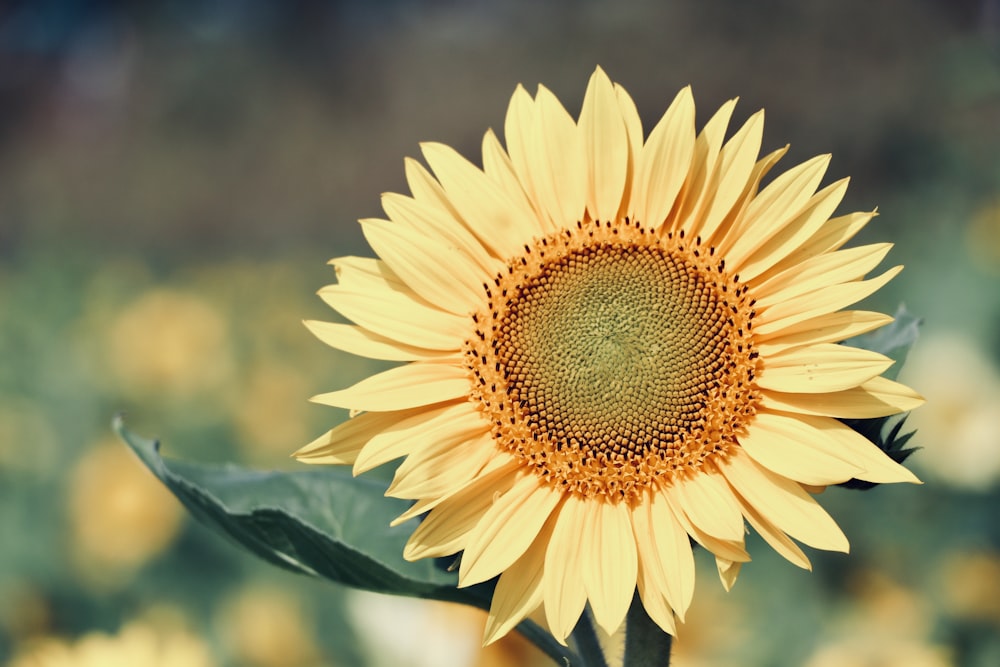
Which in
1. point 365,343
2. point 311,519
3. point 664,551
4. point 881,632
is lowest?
point 881,632

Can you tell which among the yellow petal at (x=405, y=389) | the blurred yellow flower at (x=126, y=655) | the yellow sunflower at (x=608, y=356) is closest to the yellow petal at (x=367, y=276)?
the yellow sunflower at (x=608, y=356)

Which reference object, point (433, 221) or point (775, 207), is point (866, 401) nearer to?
point (775, 207)

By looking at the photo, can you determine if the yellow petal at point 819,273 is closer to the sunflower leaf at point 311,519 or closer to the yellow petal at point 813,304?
the yellow petal at point 813,304

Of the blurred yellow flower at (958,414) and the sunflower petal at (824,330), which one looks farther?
the blurred yellow flower at (958,414)

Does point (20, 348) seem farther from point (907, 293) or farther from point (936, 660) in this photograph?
point (936, 660)

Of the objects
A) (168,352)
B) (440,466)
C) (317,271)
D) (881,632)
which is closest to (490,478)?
(440,466)

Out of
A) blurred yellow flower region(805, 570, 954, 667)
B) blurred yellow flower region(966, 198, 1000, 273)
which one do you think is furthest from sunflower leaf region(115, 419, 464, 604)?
blurred yellow flower region(966, 198, 1000, 273)
